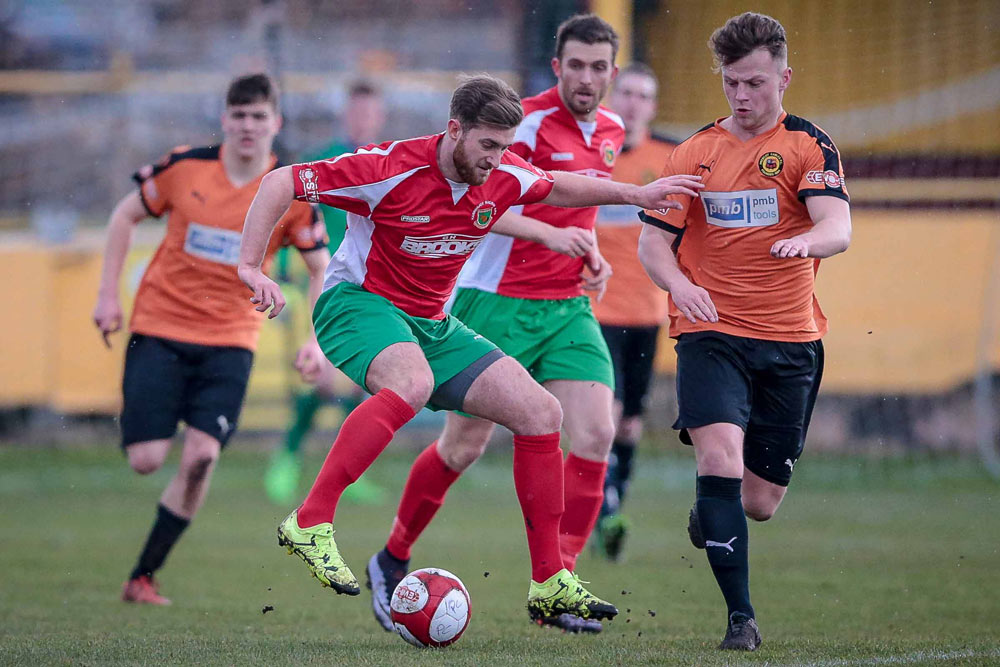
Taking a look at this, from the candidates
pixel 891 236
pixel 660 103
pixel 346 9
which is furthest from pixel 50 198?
pixel 891 236

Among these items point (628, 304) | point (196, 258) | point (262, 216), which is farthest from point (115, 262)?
point (628, 304)

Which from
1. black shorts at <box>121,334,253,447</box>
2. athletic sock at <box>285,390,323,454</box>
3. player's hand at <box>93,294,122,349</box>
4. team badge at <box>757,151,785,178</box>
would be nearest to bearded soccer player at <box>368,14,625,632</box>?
team badge at <box>757,151,785,178</box>

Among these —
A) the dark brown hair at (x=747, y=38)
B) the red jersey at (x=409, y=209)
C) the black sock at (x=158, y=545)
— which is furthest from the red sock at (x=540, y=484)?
the black sock at (x=158, y=545)

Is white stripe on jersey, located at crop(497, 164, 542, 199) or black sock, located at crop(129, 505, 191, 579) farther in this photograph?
black sock, located at crop(129, 505, 191, 579)

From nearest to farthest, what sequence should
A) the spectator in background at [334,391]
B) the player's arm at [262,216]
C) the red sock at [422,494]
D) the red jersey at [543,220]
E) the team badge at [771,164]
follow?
the player's arm at [262,216] < the team badge at [771,164] < the red sock at [422,494] < the red jersey at [543,220] < the spectator in background at [334,391]

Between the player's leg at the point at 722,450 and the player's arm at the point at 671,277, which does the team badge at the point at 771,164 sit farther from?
the player's leg at the point at 722,450

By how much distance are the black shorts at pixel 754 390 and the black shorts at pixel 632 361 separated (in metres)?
2.90

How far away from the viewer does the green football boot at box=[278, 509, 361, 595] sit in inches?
175

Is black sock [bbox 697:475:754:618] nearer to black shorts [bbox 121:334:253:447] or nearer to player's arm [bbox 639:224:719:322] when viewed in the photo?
player's arm [bbox 639:224:719:322]

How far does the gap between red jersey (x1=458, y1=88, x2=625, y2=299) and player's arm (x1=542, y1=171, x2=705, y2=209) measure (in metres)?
0.73

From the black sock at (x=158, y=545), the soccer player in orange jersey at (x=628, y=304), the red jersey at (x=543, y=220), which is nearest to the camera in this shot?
the red jersey at (x=543, y=220)

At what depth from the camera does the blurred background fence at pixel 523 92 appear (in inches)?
491

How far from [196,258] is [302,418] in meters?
4.01

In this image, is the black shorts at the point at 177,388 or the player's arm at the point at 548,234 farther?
the black shorts at the point at 177,388
